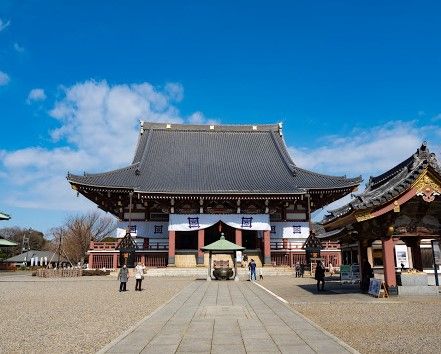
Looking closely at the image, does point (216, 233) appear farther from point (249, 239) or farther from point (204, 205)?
point (204, 205)

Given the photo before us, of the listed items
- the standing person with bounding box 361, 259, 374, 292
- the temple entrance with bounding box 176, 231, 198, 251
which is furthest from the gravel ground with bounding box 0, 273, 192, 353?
the temple entrance with bounding box 176, 231, 198, 251

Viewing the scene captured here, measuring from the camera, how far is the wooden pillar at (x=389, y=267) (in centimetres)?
1487

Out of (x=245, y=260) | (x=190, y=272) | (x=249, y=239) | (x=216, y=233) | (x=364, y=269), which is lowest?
(x=190, y=272)

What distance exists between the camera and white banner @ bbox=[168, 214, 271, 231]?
35875 mm

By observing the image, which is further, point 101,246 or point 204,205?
point 204,205

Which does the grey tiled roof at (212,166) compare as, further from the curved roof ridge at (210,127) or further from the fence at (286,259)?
the fence at (286,259)

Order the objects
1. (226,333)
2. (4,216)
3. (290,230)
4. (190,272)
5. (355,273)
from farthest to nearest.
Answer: (290,230) < (190,272) < (4,216) < (355,273) < (226,333)

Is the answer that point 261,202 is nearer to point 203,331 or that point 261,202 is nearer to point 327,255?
point 327,255

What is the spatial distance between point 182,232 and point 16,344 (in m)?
31.4

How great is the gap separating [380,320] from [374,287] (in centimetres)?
560

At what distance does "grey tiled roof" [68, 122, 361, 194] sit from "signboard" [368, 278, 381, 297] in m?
19.2

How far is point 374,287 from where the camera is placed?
1516cm

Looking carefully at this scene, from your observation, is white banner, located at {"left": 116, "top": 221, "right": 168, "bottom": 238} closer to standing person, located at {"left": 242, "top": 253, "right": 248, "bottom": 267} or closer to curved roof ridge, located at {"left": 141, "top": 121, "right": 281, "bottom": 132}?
standing person, located at {"left": 242, "top": 253, "right": 248, "bottom": 267}

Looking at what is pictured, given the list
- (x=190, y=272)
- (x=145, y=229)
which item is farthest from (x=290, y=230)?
(x=145, y=229)
